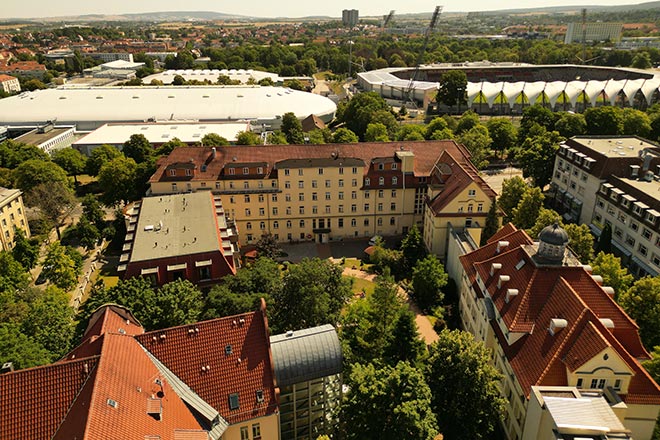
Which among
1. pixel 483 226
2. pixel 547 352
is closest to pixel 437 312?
pixel 483 226

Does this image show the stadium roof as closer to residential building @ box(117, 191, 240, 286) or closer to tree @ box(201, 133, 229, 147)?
tree @ box(201, 133, 229, 147)

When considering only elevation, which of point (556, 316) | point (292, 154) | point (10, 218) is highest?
point (292, 154)

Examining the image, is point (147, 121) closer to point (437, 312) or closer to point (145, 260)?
point (145, 260)

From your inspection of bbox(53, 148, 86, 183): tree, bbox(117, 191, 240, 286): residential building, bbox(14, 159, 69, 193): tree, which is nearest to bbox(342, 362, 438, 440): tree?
bbox(117, 191, 240, 286): residential building

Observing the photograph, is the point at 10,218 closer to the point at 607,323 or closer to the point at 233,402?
the point at 233,402

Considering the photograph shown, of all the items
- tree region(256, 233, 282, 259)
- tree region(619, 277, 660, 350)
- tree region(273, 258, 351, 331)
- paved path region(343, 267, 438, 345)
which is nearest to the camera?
tree region(273, 258, 351, 331)

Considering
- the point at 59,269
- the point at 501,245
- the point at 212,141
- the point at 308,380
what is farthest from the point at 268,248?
the point at 212,141
